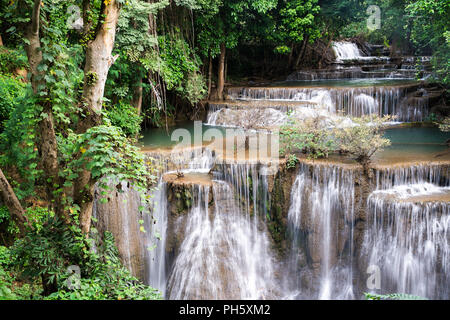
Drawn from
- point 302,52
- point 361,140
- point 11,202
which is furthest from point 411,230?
point 302,52

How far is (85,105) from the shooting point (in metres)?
4.17

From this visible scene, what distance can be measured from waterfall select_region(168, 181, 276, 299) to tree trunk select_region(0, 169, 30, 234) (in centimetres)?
398

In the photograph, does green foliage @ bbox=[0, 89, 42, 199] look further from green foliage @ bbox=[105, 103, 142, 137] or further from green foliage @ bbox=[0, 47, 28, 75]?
green foliage @ bbox=[105, 103, 142, 137]

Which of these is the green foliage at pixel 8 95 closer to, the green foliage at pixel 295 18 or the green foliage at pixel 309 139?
the green foliage at pixel 309 139

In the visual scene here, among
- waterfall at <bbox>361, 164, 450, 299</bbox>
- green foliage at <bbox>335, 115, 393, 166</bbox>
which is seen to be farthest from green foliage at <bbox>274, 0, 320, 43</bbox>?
waterfall at <bbox>361, 164, 450, 299</bbox>

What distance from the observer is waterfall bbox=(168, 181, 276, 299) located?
771cm

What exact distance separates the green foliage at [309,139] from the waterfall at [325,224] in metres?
0.62

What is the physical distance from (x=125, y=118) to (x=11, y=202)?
19.2 ft

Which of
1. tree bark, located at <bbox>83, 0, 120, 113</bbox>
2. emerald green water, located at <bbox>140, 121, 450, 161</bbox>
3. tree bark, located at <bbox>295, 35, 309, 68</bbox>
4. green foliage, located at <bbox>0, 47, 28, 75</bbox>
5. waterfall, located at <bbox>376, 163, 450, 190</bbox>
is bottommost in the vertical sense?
waterfall, located at <bbox>376, 163, 450, 190</bbox>

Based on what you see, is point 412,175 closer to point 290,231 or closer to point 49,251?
point 290,231

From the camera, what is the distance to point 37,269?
4.25m

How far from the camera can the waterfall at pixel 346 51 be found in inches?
829

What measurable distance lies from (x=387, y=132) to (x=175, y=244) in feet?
25.2
